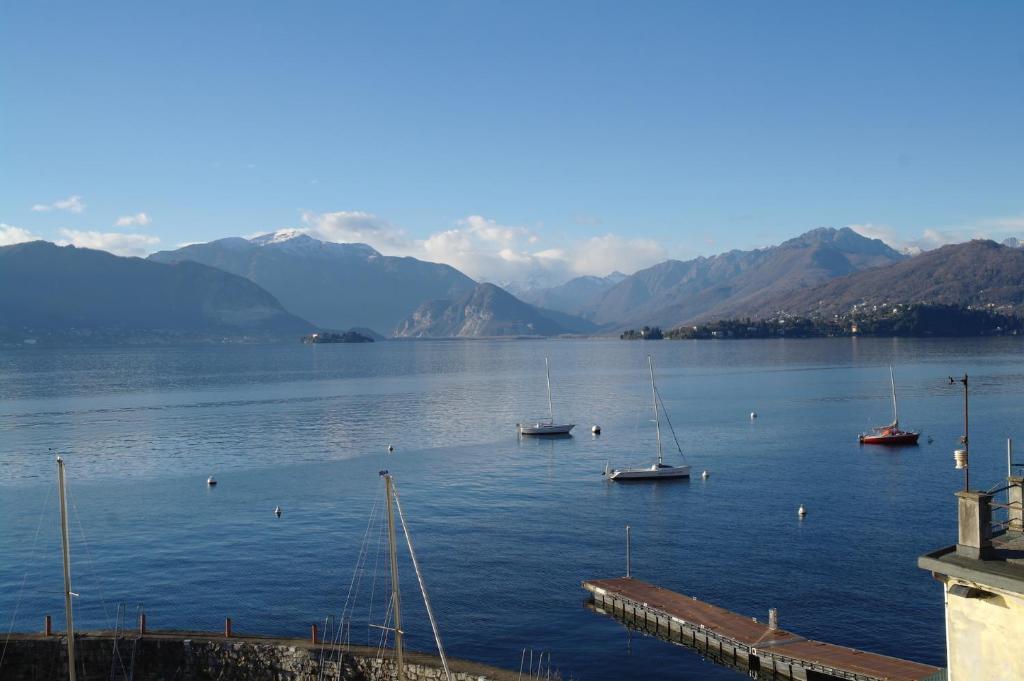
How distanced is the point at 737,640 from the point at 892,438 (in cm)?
6298

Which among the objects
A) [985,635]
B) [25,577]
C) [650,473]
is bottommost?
[25,577]

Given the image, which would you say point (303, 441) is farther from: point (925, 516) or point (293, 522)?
point (925, 516)

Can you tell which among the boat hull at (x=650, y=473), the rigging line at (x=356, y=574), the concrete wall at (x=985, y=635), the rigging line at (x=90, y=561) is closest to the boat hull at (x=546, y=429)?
the boat hull at (x=650, y=473)

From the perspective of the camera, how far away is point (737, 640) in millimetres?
36250

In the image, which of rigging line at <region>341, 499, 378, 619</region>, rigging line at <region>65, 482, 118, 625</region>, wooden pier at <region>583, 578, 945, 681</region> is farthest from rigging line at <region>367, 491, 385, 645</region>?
rigging line at <region>65, 482, 118, 625</region>

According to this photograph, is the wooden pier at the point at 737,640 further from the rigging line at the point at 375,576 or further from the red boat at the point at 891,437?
the red boat at the point at 891,437

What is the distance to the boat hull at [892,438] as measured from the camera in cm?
9081

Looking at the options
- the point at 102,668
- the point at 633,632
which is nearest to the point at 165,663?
the point at 102,668

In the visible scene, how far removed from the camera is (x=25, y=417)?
127250mm

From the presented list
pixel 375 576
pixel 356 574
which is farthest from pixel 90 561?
pixel 375 576

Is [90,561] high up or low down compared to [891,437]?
down

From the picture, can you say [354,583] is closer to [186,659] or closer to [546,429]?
[186,659]

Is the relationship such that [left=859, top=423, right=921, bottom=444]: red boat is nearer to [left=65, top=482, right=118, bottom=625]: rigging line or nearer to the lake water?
the lake water

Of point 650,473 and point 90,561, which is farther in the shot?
point 650,473
